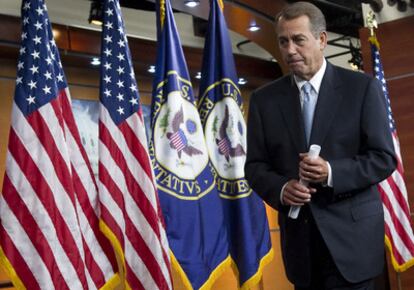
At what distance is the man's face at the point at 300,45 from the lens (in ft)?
6.71

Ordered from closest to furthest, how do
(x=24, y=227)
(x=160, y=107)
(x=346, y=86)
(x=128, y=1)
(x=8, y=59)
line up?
1. (x=346, y=86)
2. (x=24, y=227)
3. (x=160, y=107)
4. (x=8, y=59)
5. (x=128, y=1)

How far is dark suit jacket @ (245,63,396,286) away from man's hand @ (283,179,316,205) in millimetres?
85

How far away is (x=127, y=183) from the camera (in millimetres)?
2867

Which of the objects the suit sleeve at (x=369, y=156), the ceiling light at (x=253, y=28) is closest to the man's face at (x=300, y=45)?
the suit sleeve at (x=369, y=156)

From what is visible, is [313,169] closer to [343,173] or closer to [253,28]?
[343,173]

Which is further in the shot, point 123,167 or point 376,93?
point 123,167

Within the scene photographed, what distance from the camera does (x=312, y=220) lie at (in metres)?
2.00

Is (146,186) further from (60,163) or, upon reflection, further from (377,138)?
(377,138)

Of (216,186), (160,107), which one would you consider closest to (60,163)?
(160,107)

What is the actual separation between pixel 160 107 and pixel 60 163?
729 millimetres

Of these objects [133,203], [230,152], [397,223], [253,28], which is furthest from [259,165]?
Answer: [253,28]

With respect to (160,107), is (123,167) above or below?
below

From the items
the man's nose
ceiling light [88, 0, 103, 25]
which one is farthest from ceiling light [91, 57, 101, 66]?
the man's nose

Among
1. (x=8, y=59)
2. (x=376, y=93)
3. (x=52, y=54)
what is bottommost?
(x=376, y=93)
